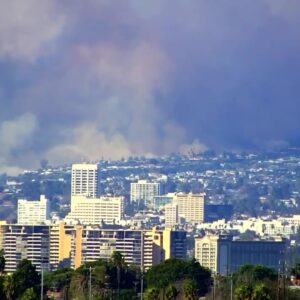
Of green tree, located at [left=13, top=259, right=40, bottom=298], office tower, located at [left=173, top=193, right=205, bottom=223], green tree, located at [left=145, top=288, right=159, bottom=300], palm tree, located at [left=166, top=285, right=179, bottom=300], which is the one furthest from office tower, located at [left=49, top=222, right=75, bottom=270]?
palm tree, located at [left=166, top=285, right=179, bottom=300]

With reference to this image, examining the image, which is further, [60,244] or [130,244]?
[60,244]

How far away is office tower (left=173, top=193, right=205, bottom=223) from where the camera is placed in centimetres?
18275

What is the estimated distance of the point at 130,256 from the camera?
128375 millimetres

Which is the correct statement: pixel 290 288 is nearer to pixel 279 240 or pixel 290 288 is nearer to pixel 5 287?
pixel 5 287

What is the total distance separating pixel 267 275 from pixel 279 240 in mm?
69914

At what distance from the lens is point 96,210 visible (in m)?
175

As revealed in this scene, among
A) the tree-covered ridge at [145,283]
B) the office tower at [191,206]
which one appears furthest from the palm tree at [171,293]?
the office tower at [191,206]

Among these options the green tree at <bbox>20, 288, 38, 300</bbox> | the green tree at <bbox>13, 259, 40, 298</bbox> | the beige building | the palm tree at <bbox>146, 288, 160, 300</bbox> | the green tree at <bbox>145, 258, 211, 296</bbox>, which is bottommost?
the green tree at <bbox>20, 288, 38, 300</bbox>

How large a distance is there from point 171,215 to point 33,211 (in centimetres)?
1168

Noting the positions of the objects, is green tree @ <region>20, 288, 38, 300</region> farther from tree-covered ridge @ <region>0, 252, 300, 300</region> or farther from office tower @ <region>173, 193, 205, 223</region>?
office tower @ <region>173, 193, 205, 223</region>

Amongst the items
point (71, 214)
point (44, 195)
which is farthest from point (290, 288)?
point (44, 195)

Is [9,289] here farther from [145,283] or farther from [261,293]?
[145,283]

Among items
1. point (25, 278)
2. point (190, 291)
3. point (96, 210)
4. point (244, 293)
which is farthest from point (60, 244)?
point (244, 293)

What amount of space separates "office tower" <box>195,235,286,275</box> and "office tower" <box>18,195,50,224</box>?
106 ft
